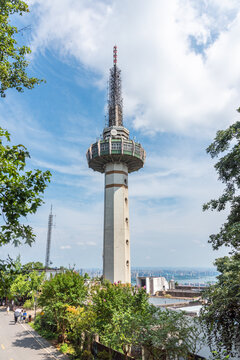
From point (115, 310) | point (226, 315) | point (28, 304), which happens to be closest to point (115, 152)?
point (28, 304)

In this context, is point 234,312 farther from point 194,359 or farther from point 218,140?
point 218,140

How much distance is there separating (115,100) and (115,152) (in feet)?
41.7

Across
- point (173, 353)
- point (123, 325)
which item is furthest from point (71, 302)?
point (173, 353)

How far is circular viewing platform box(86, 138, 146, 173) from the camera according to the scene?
43.8m

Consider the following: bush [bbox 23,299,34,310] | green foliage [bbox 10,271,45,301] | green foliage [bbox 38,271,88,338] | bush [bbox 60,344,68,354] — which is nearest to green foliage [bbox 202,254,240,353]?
bush [bbox 60,344,68,354]

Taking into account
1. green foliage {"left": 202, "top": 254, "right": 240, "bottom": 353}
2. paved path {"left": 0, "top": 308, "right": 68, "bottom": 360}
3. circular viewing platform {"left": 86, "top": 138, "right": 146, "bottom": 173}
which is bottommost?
paved path {"left": 0, "top": 308, "right": 68, "bottom": 360}

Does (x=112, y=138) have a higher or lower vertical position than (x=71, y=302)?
higher

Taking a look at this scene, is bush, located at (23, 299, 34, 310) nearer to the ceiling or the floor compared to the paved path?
nearer to the ceiling

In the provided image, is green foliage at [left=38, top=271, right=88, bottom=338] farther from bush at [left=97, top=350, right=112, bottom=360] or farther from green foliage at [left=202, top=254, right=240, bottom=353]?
green foliage at [left=202, top=254, right=240, bottom=353]

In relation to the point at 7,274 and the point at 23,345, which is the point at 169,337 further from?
the point at 23,345

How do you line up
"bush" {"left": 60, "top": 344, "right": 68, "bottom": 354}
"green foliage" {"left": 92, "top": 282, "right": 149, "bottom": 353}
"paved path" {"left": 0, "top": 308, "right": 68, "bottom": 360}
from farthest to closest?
"bush" {"left": 60, "top": 344, "right": 68, "bottom": 354}
"paved path" {"left": 0, "top": 308, "right": 68, "bottom": 360}
"green foliage" {"left": 92, "top": 282, "right": 149, "bottom": 353}

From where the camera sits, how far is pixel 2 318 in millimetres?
33438

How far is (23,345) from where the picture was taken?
2178cm

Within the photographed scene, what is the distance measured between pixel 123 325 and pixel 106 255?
27.6 m
